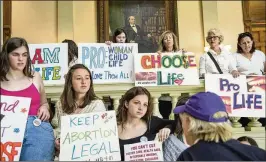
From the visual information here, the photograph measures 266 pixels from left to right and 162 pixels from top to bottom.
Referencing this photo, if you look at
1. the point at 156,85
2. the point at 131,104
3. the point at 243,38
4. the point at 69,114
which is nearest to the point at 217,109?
the point at 131,104

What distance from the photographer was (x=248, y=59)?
5035mm

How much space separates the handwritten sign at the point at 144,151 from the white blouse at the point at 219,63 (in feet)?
6.82

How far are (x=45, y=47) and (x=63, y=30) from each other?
3.51 metres

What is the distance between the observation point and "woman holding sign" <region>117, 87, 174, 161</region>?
10.0ft

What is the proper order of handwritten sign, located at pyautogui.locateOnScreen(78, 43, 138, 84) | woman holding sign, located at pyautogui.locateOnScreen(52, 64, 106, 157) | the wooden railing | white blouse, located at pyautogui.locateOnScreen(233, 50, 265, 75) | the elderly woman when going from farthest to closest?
white blouse, located at pyautogui.locateOnScreen(233, 50, 265, 75) < the elderly woman < handwritten sign, located at pyautogui.locateOnScreen(78, 43, 138, 84) < the wooden railing < woman holding sign, located at pyautogui.locateOnScreen(52, 64, 106, 157)

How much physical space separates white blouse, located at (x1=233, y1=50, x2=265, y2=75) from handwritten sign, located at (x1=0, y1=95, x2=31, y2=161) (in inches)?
119

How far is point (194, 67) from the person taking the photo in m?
4.62

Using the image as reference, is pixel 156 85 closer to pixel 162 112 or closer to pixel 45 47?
pixel 162 112

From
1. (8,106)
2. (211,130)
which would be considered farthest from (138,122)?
Answer: (211,130)

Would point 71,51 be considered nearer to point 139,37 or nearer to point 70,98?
point 70,98

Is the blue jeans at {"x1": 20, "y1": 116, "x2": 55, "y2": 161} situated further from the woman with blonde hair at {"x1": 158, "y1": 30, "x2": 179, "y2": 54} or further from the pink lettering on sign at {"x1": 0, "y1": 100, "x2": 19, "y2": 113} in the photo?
the woman with blonde hair at {"x1": 158, "y1": 30, "x2": 179, "y2": 54}

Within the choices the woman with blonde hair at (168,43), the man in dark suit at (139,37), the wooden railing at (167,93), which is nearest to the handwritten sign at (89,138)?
the wooden railing at (167,93)

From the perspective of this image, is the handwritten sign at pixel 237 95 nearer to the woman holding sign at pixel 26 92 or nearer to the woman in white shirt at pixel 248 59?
the woman in white shirt at pixel 248 59

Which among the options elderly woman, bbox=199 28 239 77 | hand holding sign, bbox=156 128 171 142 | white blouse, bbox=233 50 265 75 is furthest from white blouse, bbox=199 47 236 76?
hand holding sign, bbox=156 128 171 142
